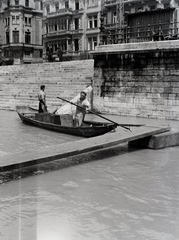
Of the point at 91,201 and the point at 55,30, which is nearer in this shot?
the point at 91,201

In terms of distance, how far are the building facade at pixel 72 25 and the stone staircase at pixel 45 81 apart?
62.9 ft

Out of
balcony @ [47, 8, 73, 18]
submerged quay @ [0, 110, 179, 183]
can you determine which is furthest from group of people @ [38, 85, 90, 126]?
balcony @ [47, 8, 73, 18]

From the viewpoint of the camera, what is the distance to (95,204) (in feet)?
18.5

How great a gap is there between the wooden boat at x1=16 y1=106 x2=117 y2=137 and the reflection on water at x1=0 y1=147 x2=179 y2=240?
2672mm

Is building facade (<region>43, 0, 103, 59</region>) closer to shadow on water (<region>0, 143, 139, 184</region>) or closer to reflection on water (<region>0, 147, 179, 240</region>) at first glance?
shadow on water (<region>0, 143, 139, 184</region>)

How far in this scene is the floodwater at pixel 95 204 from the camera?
15.2ft

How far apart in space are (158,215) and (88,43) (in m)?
41.3

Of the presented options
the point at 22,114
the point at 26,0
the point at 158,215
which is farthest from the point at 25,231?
the point at 26,0

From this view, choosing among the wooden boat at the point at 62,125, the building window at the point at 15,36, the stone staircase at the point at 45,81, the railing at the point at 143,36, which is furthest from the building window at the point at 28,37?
the wooden boat at the point at 62,125

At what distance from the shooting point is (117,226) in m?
4.82

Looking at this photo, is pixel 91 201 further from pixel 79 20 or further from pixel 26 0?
pixel 26 0

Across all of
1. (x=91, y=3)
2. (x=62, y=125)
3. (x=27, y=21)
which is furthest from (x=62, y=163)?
(x=27, y=21)

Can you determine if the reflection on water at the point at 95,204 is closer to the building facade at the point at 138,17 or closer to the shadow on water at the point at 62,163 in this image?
the shadow on water at the point at 62,163

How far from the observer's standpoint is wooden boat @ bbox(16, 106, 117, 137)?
10.9m
